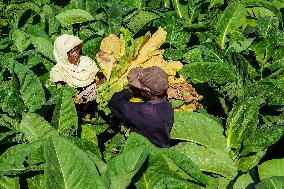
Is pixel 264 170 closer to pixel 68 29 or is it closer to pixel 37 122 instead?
pixel 37 122

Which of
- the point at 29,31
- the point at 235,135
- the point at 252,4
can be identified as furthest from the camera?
the point at 252,4

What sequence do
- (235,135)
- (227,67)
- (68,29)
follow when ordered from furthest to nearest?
1. (68,29)
2. (227,67)
3. (235,135)

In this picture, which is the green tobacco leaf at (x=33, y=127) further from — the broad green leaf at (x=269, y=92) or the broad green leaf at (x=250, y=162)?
the broad green leaf at (x=269, y=92)

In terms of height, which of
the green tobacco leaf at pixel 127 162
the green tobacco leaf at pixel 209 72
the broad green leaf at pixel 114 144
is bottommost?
the broad green leaf at pixel 114 144

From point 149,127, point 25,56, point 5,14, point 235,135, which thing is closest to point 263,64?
point 235,135

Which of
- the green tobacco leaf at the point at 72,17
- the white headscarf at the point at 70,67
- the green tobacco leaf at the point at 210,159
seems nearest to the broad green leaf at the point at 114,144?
Answer: the green tobacco leaf at the point at 210,159
